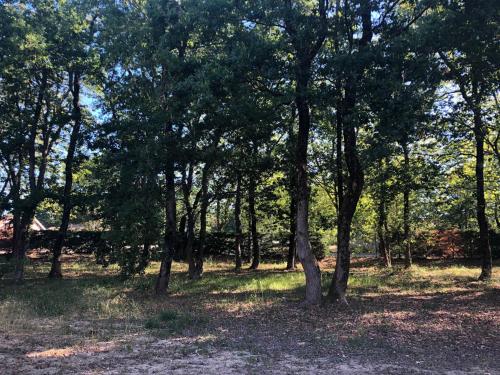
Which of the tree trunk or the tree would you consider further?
the tree trunk

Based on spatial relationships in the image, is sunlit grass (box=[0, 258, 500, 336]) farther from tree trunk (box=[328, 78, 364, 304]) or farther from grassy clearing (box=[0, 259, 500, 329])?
tree trunk (box=[328, 78, 364, 304])

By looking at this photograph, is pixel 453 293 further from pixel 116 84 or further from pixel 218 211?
pixel 218 211

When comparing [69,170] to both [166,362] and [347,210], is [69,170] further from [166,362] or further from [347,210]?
[166,362]

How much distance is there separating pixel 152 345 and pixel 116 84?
10.3 meters

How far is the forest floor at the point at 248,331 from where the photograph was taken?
661 centimetres

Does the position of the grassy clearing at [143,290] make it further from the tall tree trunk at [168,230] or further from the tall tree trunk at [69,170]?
the tall tree trunk at [69,170]

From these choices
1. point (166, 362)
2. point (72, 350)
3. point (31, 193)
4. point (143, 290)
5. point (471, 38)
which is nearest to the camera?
point (166, 362)

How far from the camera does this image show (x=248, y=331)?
925 cm

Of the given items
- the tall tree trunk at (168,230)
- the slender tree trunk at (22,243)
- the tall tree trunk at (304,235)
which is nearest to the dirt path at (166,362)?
the tall tree trunk at (304,235)

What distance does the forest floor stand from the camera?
661 cm

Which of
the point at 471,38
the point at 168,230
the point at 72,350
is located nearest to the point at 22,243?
the point at 168,230

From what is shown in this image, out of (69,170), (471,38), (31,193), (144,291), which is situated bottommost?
(144,291)

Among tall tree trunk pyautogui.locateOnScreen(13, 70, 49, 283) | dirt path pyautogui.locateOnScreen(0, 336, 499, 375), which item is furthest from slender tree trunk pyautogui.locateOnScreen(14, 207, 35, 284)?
dirt path pyautogui.locateOnScreen(0, 336, 499, 375)

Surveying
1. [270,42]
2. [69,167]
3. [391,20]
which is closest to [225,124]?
[270,42]
